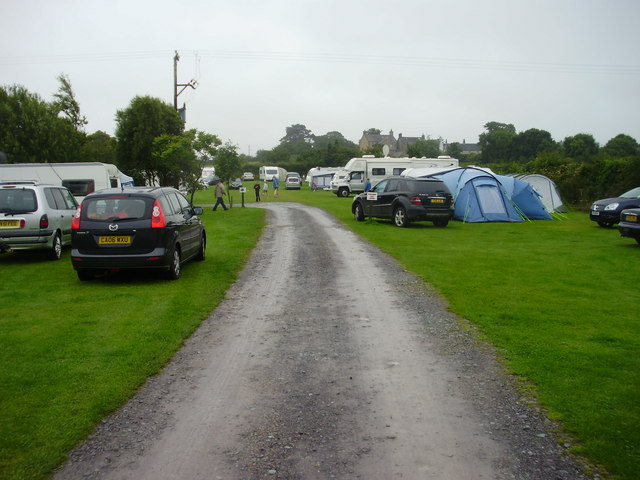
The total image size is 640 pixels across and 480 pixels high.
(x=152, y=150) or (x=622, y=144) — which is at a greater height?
(x=622, y=144)

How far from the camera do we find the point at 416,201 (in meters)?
20.7

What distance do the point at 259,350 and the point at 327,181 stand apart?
5413 centimetres

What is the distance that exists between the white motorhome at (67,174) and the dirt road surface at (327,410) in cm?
1691

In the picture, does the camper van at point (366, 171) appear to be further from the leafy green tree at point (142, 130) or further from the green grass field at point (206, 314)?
the green grass field at point (206, 314)

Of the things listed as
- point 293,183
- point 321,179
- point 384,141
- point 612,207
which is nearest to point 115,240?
point 612,207

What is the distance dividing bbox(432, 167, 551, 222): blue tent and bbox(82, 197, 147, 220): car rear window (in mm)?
16758

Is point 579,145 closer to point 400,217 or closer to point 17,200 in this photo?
point 400,217

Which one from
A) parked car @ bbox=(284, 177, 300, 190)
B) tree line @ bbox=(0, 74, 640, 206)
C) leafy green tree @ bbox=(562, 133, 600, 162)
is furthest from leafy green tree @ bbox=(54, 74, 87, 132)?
leafy green tree @ bbox=(562, 133, 600, 162)

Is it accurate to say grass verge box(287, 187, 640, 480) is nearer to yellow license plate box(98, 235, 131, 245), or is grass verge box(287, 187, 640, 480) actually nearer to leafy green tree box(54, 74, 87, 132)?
yellow license plate box(98, 235, 131, 245)

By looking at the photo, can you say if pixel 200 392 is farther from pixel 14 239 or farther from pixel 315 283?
pixel 14 239

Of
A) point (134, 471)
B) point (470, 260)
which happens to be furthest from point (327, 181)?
point (134, 471)

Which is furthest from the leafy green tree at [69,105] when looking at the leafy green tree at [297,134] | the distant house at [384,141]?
the leafy green tree at [297,134]

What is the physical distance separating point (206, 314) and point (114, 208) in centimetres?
318

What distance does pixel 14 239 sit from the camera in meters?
12.3
